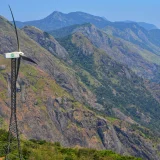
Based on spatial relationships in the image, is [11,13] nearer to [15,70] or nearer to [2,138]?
[15,70]

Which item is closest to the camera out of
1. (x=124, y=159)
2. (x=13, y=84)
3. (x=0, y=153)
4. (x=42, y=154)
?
(x=13, y=84)

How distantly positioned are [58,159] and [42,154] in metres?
5.45

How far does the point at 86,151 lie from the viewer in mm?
132125

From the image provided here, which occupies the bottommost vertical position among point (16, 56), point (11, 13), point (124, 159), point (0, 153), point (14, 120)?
point (124, 159)

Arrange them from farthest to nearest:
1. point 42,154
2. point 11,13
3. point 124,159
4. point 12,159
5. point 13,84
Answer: point 124,159, point 42,154, point 12,159, point 13,84, point 11,13

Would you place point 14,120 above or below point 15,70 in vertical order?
below

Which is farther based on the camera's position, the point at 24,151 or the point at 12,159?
the point at 24,151

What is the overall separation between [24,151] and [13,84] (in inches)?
2128

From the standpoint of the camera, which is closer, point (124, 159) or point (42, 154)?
point (42, 154)

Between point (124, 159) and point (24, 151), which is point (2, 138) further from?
point (124, 159)

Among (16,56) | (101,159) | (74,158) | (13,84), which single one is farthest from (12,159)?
(16,56)

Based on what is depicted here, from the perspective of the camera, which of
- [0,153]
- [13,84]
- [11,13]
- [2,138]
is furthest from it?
[2,138]

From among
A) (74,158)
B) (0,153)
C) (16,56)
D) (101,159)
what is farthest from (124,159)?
(16,56)

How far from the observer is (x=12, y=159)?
9819 centimetres
